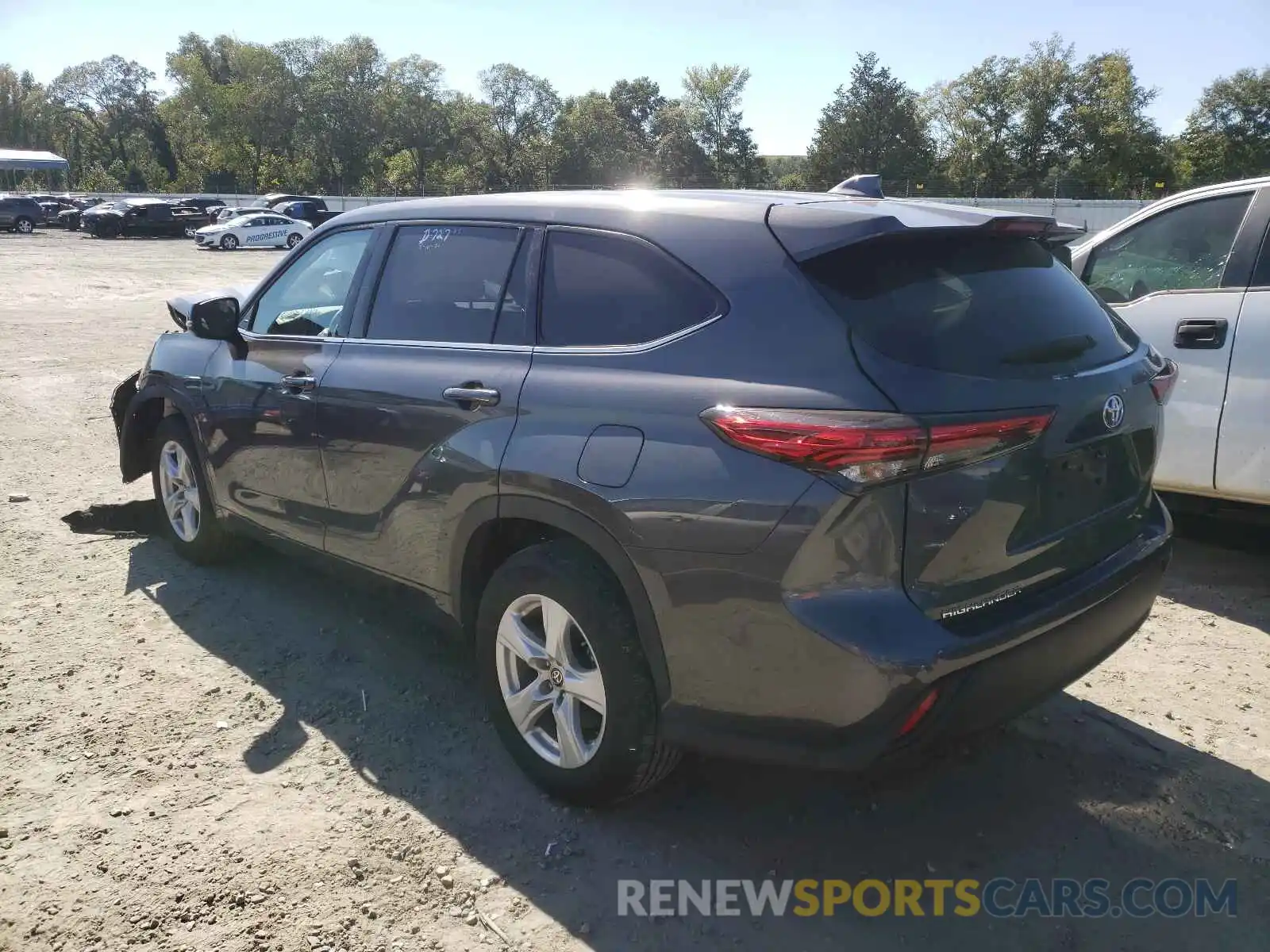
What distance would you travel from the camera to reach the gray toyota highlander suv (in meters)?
2.30

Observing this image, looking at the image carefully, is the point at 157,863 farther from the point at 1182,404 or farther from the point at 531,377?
the point at 1182,404

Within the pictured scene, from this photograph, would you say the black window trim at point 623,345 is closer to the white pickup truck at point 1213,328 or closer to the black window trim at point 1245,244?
the white pickup truck at point 1213,328

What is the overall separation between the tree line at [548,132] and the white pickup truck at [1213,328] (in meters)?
60.8

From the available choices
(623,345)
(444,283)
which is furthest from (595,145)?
(623,345)

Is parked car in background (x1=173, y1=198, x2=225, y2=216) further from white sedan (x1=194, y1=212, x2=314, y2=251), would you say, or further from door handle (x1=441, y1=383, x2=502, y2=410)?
door handle (x1=441, y1=383, x2=502, y2=410)

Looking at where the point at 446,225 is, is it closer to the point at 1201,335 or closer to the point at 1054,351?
the point at 1054,351

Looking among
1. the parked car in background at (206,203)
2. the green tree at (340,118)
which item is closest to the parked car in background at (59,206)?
the parked car in background at (206,203)

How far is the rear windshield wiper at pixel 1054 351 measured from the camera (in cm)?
256

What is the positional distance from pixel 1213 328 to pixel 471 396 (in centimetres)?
357

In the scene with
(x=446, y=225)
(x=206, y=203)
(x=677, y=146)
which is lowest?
(x=446, y=225)

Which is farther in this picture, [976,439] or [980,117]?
[980,117]

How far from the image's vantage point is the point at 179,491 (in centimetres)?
503

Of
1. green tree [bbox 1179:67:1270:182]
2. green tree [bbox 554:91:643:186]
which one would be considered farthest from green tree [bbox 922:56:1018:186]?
green tree [bbox 554:91:643:186]

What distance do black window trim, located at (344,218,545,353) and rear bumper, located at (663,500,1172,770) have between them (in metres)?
1.30
